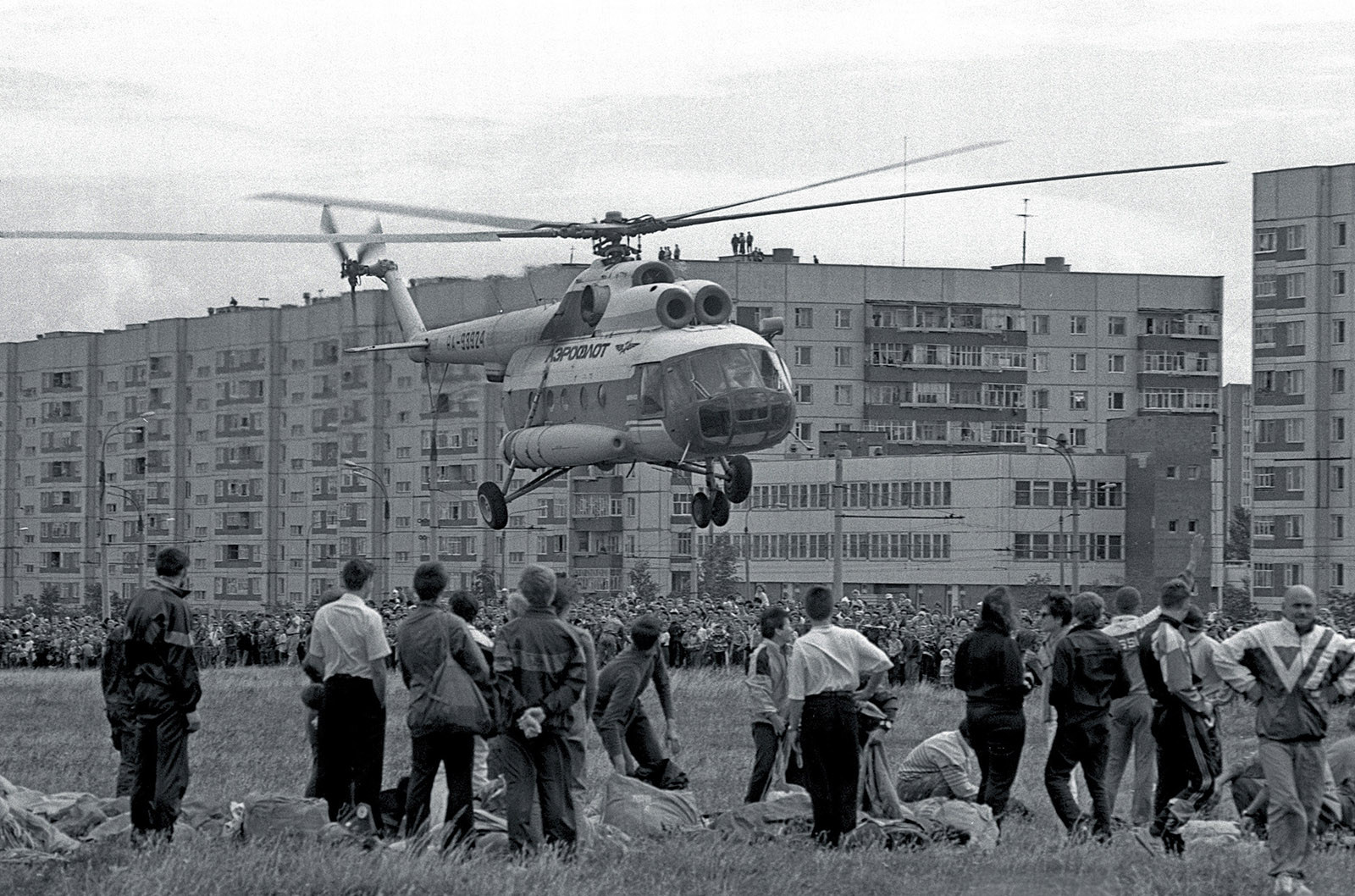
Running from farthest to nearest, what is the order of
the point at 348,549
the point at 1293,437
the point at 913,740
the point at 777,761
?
the point at 348,549, the point at 1293,437, the point at 913,740, the point at 777,761

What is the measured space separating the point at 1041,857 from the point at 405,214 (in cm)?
1780

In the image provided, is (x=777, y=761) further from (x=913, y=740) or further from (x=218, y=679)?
(x=218, y=679)

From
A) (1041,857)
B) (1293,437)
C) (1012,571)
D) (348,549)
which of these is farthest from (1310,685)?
(348,549)

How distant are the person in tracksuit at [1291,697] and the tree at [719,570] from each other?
264 ft

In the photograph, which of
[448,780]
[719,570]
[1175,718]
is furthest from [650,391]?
[719,570]

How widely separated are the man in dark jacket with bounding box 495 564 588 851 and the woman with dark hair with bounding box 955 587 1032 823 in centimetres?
295

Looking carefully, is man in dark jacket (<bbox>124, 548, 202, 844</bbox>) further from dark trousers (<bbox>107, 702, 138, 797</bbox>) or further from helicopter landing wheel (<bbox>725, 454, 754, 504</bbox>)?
helicopter landing wheel (<bbox>725, 454, 754, 504</bbox>)

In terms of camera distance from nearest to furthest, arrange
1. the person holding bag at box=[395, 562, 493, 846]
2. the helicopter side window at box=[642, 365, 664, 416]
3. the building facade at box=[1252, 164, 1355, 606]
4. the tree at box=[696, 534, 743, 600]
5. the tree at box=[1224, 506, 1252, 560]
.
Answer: the person holding bag at box=[395, 562, 493, 846]
the helicopter side window at box=[642, 365, 664, 416]
the building facade at box=[1252, 164, 1355, 606]
the tree at box=[696, 534, 743, 600]
the tree at box=[1224, 506, 1252, 560]

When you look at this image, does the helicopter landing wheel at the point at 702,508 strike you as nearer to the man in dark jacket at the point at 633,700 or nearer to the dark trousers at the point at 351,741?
the man in dark jacket at the point at 633,700

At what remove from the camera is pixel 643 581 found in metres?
101

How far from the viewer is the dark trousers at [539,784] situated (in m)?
14.6

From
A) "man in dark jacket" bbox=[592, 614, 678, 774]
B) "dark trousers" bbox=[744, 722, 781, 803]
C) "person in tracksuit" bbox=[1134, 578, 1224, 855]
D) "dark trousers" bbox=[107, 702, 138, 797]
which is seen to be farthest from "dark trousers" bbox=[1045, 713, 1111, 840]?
"dark trousers" bbox=[107, 702, 138, 797]

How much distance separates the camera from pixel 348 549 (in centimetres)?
11575

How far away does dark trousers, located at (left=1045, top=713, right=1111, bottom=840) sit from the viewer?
52.9 feet
